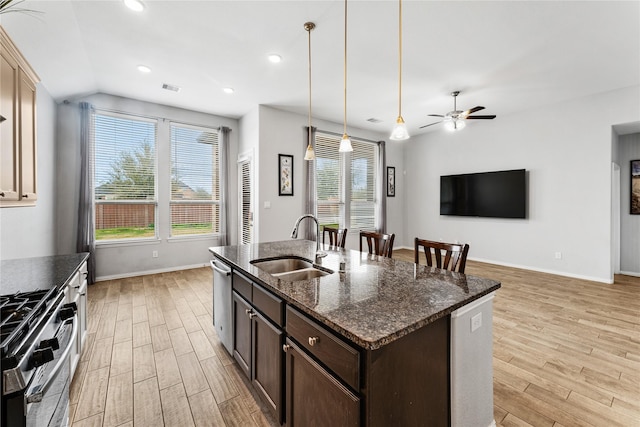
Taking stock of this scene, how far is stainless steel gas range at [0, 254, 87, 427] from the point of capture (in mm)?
852

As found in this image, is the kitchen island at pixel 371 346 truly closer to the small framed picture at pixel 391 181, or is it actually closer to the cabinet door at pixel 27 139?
the cabinet door at pixel 27 139

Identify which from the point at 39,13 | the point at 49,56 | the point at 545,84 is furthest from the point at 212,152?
→ the point at 545,84

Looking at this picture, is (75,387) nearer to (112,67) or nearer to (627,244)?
(112,67)

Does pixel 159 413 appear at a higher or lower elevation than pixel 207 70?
lower

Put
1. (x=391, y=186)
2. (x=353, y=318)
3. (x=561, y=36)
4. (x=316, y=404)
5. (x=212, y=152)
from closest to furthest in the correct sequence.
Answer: (x=353, y=318), (x=316, y=404), (x=561, y=36), (x=212, y=152), (x=391, y=186)

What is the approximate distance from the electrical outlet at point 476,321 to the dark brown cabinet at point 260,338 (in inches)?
38.8

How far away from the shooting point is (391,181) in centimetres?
717

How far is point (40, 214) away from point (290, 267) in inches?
140

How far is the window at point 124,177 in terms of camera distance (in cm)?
448

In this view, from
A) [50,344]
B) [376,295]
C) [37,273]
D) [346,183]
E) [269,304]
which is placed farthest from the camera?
[346,183]

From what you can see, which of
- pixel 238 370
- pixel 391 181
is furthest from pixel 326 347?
pixel 391 181

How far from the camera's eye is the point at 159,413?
1753mm

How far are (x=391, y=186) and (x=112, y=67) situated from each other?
5.96m

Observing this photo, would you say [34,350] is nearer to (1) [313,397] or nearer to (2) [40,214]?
(1) [313,397]
